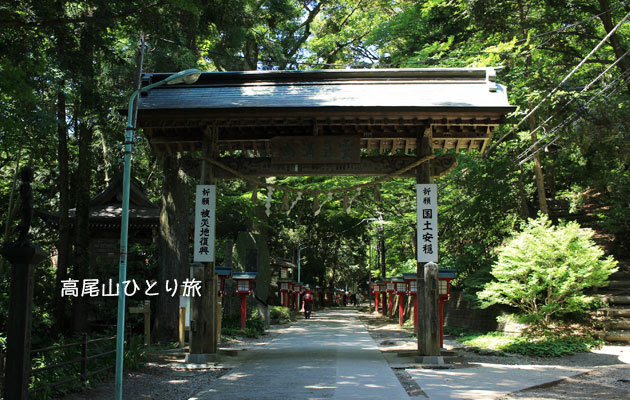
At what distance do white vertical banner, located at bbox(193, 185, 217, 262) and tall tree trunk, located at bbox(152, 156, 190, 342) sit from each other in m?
3.98

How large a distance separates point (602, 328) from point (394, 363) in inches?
294

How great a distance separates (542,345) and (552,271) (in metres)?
2.00

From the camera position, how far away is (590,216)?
2325 centimetres

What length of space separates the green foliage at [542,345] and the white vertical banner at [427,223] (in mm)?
4056

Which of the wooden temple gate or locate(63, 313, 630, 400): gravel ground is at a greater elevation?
the wooden temple gate

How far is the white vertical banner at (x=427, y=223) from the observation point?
38.4 feet

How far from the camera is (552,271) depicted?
14047 mm

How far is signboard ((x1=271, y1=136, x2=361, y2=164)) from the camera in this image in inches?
487

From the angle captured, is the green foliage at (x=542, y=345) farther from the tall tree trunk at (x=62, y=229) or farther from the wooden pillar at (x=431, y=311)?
the tall tree trunk at (x=62, y=229)

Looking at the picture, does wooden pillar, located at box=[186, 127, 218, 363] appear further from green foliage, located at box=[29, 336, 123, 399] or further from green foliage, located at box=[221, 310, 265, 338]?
green foliage, located at box=[221, 310, 265, 338]

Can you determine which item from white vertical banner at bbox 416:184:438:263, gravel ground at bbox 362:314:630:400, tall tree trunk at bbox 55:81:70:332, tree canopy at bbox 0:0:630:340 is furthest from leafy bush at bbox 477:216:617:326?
tall tree trunk at bbox 55:81:70:332

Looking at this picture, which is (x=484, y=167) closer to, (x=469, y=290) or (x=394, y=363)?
(x=469, y=290)

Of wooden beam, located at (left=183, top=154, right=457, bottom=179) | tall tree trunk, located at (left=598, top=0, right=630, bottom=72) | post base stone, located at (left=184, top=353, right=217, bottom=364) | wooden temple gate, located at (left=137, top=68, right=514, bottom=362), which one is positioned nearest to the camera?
wooden temple gate, located at (left=137, top=68, right=514, bottom=362)

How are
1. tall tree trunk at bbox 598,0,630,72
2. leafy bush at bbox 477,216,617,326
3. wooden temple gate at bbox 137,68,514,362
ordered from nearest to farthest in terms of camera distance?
wooden temple gate at bbox 137,68,514,362, leafy bush at bbox 477,216,617,326, tall tree trunk at bbox 598,0,630,72
